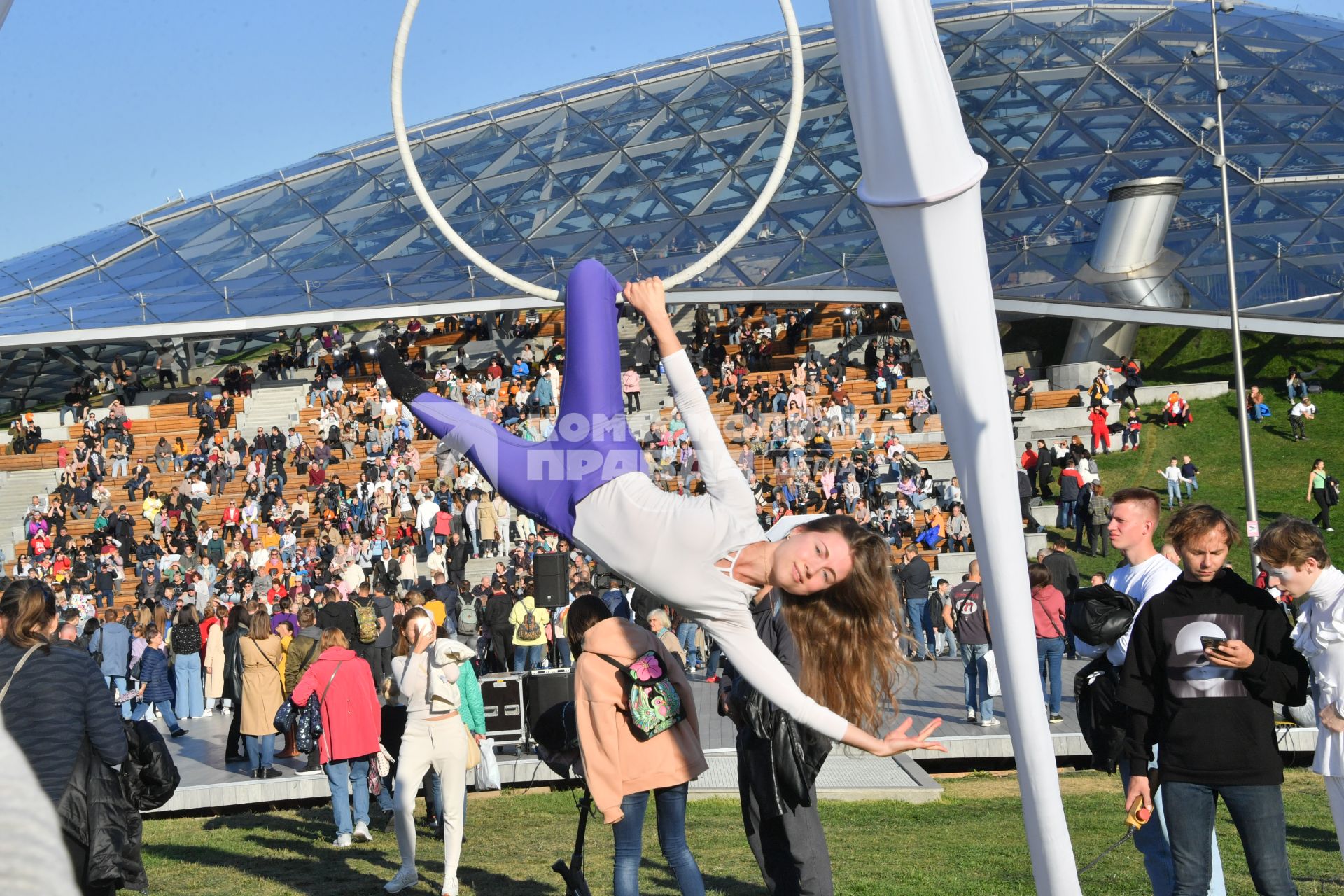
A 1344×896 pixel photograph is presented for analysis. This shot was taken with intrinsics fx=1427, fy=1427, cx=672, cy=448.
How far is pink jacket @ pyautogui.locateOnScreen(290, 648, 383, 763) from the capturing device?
8.86 metres

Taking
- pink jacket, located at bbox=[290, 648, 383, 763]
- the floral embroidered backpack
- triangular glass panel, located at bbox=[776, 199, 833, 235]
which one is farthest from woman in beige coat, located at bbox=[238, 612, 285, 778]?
triangular glass panel, located at bbox=[776, 199, 833, 235]

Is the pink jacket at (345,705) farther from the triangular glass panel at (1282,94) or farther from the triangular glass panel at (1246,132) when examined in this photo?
the triangular glass panel at (1282,94)

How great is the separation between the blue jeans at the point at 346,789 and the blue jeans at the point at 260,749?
242 centimetres

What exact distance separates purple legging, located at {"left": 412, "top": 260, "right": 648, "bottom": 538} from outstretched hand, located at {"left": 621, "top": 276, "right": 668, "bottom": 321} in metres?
0.22

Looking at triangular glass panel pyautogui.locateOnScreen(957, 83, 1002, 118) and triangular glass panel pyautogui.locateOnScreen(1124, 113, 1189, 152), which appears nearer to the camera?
triangular glass panel pyautogui.locateOnScreen(1124, 113, 1189, 152)

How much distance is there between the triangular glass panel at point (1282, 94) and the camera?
3916 cm

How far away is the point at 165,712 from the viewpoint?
48.0 feet

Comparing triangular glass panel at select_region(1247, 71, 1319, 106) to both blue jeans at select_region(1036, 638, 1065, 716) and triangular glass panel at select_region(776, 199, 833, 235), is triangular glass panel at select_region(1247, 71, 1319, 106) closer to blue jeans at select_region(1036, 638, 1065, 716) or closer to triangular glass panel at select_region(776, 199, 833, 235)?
triangular glass panel at select_region(776, 199, 833, 235)

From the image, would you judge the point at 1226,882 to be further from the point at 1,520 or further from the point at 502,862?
the point at 1,520

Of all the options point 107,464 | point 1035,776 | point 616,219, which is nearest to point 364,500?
point 107,464

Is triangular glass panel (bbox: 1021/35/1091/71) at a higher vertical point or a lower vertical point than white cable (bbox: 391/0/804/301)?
higher

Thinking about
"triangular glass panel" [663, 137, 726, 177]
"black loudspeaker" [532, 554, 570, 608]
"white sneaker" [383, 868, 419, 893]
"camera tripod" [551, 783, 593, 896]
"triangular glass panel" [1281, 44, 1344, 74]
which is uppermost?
"triangular glass panel" [1281, 44, 1344, 74]

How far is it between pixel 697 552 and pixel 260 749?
8564mm

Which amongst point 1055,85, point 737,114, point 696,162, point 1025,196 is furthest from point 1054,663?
point 1055,85
